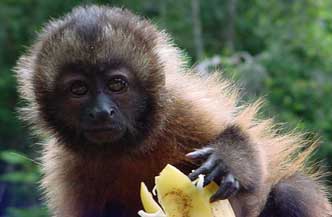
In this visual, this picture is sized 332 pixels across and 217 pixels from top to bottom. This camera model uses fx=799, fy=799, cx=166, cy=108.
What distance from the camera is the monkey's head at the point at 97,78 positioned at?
12.2 feet

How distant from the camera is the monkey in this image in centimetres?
374

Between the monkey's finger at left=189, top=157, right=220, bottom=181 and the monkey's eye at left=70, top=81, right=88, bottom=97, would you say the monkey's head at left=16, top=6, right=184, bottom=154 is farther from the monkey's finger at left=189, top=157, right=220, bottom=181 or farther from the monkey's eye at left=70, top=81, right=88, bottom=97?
the monkey's finger at left=189, top=157, right=220, bottom=181

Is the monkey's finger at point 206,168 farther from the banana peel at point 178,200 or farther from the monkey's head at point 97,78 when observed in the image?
the monkey's head at point 97,78

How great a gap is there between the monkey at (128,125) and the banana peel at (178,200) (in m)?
0.39

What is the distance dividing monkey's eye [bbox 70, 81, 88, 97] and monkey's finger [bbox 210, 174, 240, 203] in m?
0.79

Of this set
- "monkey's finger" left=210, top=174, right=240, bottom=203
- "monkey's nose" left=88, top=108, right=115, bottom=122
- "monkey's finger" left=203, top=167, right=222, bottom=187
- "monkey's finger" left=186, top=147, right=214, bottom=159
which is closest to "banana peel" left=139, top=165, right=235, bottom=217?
"monkey's finger" left=210, top=174, right=240, bottom=203

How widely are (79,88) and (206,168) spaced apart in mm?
744

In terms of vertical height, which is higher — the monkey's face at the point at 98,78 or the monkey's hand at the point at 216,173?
the monkey's face at the point at 98,78

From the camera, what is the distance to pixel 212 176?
344cm

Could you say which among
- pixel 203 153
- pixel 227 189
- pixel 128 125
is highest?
pixel 128 125

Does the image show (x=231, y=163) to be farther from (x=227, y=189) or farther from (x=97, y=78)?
(x=97, y=78)

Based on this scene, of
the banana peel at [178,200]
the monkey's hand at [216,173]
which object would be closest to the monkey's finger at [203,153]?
the monkey's hand at [216,173]

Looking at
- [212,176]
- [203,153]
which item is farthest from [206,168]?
[203,153]

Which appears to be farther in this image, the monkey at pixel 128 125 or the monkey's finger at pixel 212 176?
the monkey at pixel 128 125
